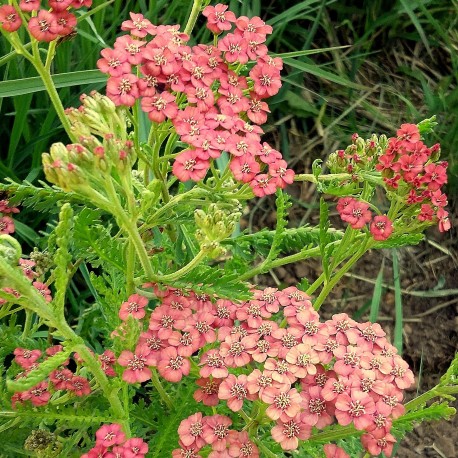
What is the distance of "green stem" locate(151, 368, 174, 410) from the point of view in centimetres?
123

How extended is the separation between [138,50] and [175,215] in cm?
28

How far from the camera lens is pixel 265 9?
2.62 meters

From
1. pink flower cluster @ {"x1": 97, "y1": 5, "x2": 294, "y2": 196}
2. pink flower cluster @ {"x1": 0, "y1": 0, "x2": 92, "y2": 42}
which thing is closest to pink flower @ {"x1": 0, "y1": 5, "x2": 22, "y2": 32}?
pink flower cluster @ {"x1": 0, "y1": 0, "x2": 92, "y2": 42}

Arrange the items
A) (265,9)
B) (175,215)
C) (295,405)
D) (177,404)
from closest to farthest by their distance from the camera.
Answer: (295,405), (175,215), (177,404), (265,9)

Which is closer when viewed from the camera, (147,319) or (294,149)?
(147,319)

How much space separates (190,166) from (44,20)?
329 mm

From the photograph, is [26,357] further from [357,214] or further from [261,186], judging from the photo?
[357,214]

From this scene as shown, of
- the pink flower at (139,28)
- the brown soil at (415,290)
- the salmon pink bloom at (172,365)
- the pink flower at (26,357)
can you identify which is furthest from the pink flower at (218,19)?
the brown soil at (415,290)

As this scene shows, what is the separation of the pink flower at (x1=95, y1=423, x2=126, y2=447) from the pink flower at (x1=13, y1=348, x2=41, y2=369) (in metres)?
0.23

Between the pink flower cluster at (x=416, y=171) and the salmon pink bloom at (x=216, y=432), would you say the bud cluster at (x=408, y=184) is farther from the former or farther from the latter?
the salmon pink bloom at (x=216, y=432)

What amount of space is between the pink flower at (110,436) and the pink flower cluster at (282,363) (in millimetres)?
79

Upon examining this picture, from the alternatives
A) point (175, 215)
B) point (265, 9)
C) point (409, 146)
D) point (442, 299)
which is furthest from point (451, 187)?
point (175, 215)

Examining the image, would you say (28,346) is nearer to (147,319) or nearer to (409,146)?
(147,319)

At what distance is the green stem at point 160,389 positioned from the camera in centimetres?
123
